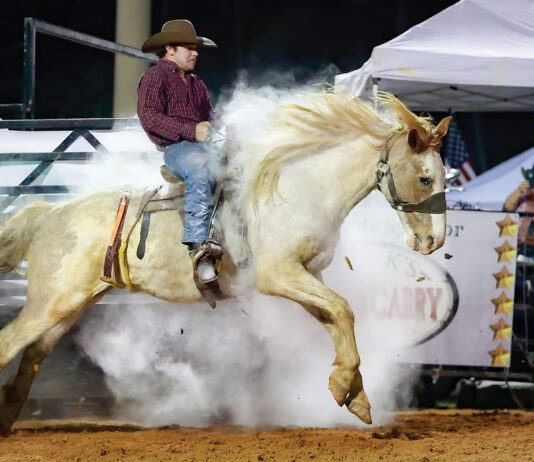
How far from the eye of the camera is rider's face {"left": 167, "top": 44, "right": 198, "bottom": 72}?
193 inches

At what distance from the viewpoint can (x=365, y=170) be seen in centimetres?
477

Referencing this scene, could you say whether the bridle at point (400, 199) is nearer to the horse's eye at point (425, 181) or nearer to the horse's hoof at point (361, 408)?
the horse's eye at point (425, 181)

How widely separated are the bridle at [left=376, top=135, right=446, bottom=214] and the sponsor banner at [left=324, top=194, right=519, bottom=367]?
1683mm

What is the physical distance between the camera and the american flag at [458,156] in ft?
33.9

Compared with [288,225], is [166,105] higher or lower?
higher

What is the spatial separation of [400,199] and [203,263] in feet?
3.96

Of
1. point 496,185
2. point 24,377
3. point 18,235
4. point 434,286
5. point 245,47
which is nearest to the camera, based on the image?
point 24,377

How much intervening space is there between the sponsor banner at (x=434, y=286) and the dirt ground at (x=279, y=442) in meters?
0.68

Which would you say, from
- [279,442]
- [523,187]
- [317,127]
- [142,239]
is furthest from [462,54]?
[279,442]

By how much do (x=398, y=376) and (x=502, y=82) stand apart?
9.39ft

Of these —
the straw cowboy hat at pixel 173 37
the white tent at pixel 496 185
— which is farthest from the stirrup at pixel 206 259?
the white tent at pixel 496 185

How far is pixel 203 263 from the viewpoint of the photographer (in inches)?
184

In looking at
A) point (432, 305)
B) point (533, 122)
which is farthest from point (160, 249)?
point (533, 122)

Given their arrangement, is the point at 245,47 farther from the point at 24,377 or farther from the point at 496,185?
the point at 24,377
